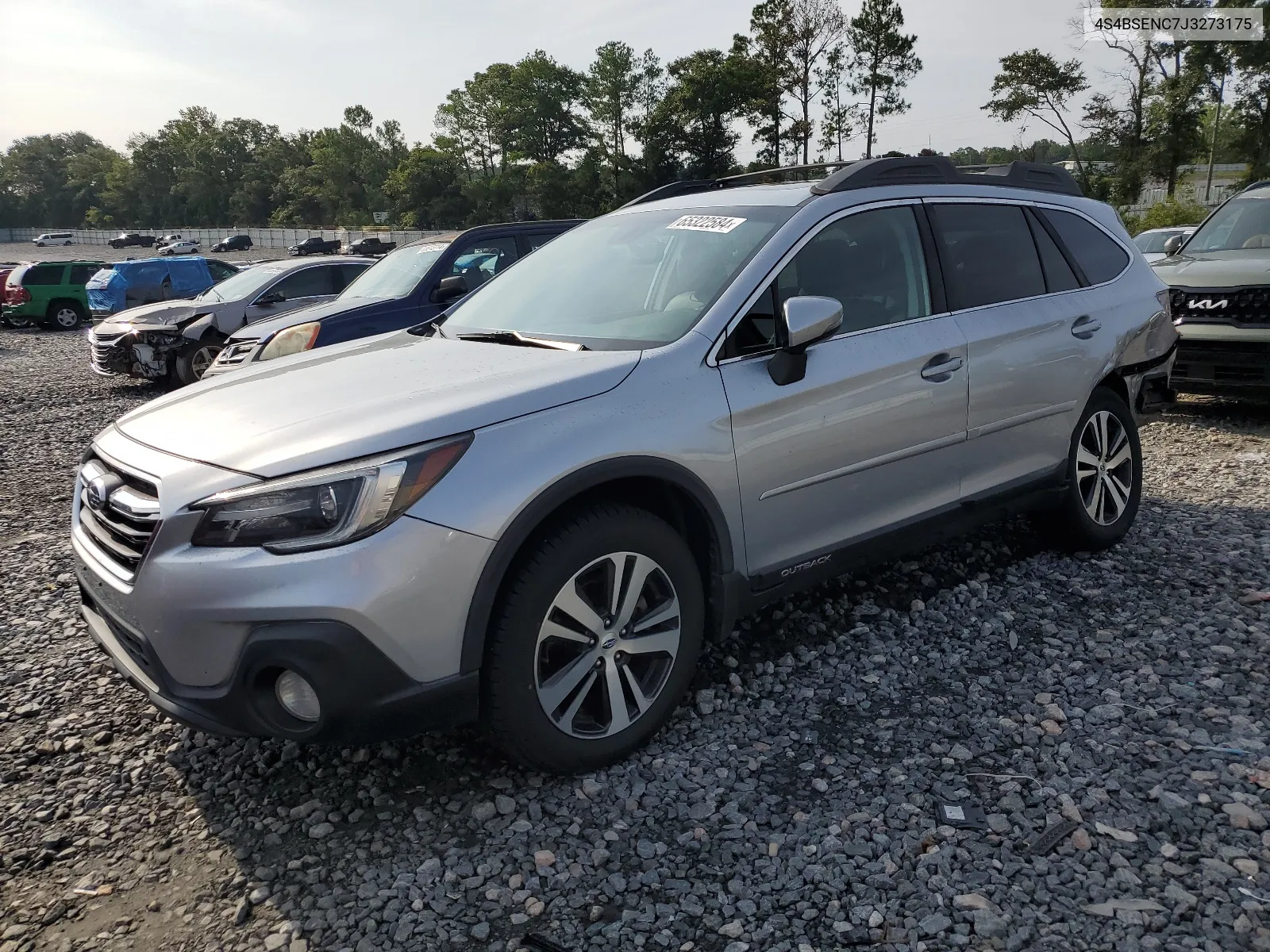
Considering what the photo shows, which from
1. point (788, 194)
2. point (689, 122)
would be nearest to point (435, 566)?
point (788, 194)

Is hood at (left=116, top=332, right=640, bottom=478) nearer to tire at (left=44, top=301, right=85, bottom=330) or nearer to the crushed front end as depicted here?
the crushed front end

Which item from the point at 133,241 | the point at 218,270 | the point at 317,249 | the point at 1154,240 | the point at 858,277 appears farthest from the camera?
the point at 133,241

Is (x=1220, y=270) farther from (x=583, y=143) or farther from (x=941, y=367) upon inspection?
(x=583, y=143)

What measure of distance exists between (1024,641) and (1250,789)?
3.74 feet

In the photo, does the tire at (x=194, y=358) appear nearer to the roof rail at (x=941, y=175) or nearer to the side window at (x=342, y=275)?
the side window at (x=342, y=275)

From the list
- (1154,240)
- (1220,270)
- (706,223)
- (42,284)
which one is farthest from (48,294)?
(1220,270)

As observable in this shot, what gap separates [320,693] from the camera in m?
2.46

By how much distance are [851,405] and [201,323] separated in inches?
429

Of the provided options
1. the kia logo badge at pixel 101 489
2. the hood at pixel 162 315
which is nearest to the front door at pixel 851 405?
the kia logo badge at pixel 101 489

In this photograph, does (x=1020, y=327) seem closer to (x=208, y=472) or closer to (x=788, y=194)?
(x=788, y=194)

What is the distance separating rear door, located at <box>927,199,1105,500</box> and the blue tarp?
18.2m

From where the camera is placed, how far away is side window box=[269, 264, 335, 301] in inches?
491

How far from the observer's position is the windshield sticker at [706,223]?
3.68 metres

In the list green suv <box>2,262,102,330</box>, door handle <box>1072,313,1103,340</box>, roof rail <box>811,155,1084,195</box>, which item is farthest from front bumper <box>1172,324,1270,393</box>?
green suv <box>2,262,102,330</box>
